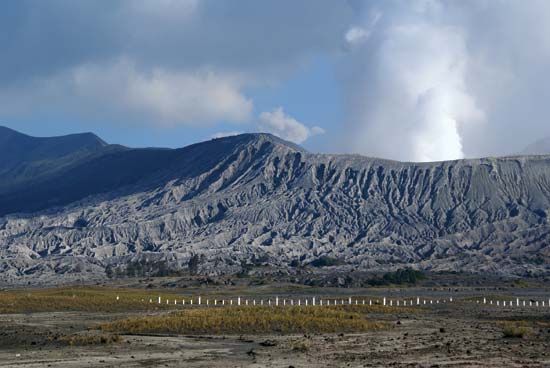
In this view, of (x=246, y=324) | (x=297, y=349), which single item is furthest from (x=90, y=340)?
(x=246, y=324)

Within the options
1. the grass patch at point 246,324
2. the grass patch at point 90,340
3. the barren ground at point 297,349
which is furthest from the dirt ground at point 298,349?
the grass patch at point 246,324

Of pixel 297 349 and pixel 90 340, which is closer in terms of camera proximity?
pixel 297 349

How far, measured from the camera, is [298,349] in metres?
37.0

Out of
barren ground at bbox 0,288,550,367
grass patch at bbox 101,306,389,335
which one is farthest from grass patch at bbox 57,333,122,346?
grass patch at bbox 101,306,389,335

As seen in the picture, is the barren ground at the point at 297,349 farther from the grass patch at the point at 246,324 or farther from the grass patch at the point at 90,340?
the grass patch at the point at 246,324

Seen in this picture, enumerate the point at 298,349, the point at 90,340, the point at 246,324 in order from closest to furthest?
the point at 298,349 < the point at 90,340 < the point at 246,324

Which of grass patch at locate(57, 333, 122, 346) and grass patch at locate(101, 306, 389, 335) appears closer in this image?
grass patch at locate(57, 333, 122, 346)

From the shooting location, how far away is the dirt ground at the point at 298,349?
32.7 meters

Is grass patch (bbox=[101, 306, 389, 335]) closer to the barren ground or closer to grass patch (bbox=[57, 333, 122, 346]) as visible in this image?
the barren ground

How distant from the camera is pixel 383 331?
154 feet

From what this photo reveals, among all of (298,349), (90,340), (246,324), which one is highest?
(246,324)

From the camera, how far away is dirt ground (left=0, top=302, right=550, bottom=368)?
32656 mm

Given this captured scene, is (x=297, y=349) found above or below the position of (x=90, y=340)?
below

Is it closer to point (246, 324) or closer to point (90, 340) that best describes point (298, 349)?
point (90, 340)
